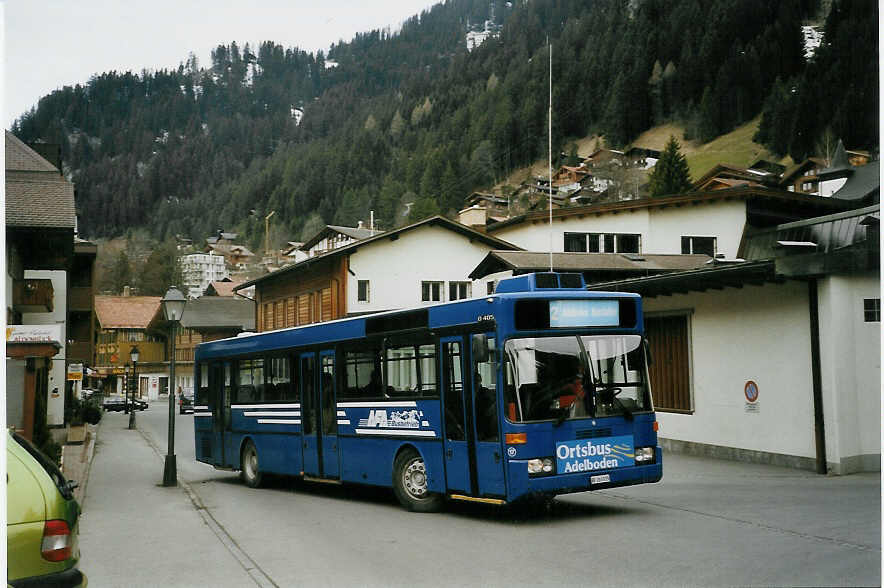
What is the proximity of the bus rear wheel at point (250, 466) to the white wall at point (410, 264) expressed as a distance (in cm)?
2125

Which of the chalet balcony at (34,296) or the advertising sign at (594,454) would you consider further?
the chalet balcony at (34,296)

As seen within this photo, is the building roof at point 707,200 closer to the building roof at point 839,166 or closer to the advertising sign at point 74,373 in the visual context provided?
the building roof at point 839,166

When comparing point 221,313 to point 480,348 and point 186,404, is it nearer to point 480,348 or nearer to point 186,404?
point 186,404

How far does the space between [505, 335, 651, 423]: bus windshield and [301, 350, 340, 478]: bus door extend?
4013mm

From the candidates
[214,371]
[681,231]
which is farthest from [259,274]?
[214,371]

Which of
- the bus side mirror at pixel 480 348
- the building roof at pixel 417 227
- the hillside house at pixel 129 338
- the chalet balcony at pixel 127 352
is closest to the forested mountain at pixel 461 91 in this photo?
the bus side mirror at pixel 480 348

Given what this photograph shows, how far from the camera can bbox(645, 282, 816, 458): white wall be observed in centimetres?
1437

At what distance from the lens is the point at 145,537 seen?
9.95 metres

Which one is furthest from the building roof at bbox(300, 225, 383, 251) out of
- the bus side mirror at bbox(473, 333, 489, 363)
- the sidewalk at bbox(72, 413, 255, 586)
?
the bus side mirror at bbox(473, 333, 489, 363)

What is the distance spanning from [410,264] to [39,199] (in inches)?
952

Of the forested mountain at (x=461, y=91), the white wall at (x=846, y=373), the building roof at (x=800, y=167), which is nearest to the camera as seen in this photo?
→ the forested mountain at (x=461, y=91)

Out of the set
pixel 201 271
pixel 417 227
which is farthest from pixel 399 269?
pixel 201 271

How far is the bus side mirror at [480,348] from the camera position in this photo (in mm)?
9680

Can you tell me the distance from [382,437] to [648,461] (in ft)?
11.3
